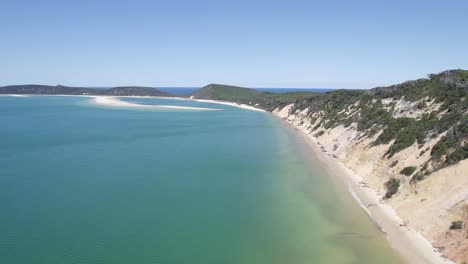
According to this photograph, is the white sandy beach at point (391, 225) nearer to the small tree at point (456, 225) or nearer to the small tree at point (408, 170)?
the small tree at point (456, 225)

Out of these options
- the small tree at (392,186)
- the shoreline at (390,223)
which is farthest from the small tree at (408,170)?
the shoreline at (390,223)

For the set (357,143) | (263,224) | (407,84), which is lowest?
(263,224)

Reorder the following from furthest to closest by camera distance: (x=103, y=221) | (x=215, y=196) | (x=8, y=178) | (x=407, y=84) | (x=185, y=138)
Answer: (x=185, y=138) → (x=407, y=84) → (x=8, y=178) → (x=215, y=196) → (x=103, y=221)

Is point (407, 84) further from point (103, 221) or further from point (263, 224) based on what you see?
point (103, 221)

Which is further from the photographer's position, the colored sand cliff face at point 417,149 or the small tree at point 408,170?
the small tree at point 408,170

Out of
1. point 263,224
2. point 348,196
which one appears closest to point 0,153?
point 263,224

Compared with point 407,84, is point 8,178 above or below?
below

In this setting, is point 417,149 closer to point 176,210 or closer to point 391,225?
point 391,225

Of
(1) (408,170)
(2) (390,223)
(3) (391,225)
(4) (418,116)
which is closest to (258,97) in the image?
(4) (418,116)
